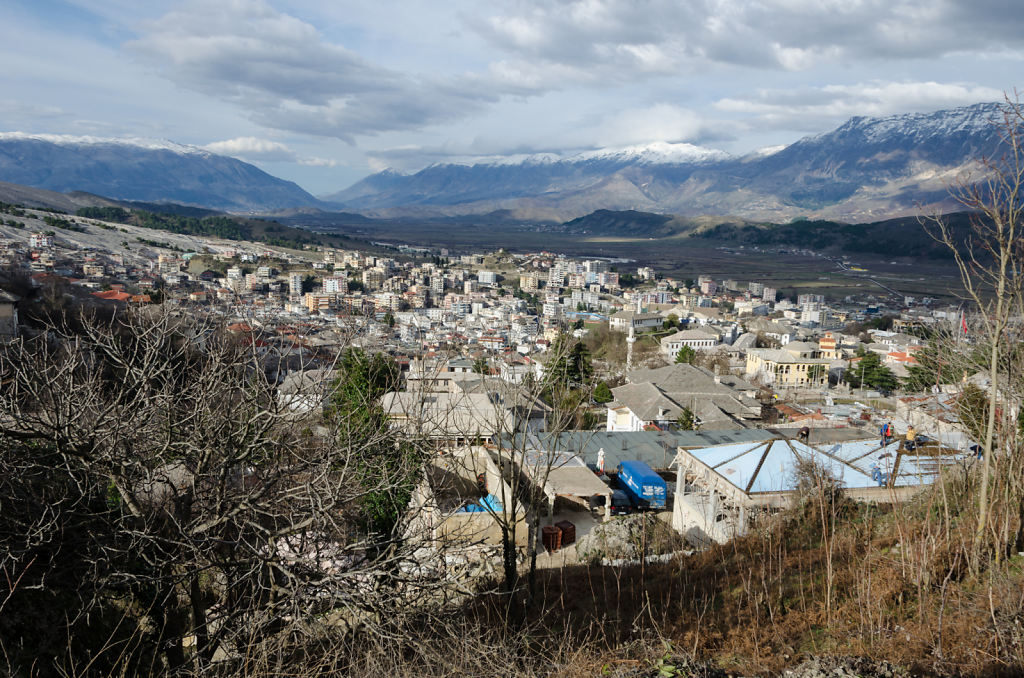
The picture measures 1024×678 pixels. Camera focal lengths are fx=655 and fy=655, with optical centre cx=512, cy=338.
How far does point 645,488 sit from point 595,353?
2553 centimetres

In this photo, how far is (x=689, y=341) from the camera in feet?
110

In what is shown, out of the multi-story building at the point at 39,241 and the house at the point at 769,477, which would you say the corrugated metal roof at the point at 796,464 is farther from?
the multi-story building at the point at 39,241

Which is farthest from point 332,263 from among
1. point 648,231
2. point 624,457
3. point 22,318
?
point 648,231

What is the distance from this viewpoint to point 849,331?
41.4 meters

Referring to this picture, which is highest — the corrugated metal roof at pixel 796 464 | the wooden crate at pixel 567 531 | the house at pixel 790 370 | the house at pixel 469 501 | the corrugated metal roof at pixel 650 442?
the corrugated metal roof at pixel 796 464

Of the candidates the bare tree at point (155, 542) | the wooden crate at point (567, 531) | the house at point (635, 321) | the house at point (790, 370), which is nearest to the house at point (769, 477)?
the wooden crate at point (567, 531)

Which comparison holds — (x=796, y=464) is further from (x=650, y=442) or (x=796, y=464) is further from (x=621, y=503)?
(x=650, y=442)

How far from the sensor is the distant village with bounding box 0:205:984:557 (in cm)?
564

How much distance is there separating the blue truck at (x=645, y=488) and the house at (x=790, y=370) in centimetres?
2123

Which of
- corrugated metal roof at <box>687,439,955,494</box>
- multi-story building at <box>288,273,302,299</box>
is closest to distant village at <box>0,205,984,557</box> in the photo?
corrugated metal roof at <box>687,439,955,494</box>

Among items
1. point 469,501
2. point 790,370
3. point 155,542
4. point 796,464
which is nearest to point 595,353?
point 790,370

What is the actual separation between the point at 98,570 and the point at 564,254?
95.9 meters

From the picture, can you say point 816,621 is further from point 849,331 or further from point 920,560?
point 849,331

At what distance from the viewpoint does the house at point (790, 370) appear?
2790 cm
